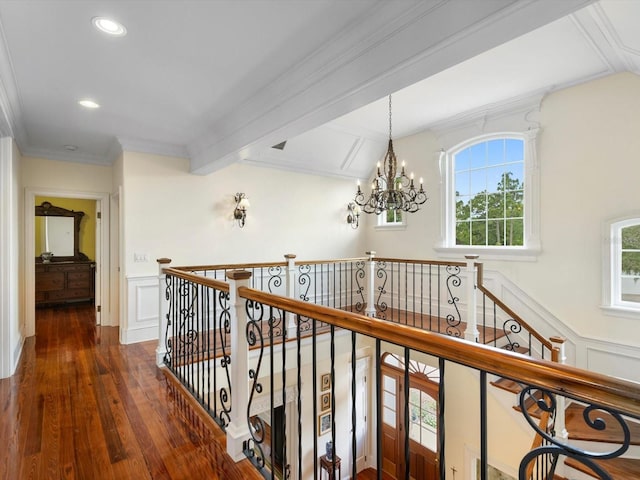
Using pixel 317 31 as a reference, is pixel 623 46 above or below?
above

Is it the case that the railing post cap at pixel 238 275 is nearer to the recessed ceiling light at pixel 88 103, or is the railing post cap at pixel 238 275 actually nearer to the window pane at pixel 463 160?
the recessed ceiling light at pixel 88 103

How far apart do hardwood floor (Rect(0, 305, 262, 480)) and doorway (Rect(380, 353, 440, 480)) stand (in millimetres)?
3648

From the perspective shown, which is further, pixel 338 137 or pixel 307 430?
pixel 338 137

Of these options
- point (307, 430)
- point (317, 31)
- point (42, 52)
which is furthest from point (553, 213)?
point (42, 52)

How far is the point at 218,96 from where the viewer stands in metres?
3.28

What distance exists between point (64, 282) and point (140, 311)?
3883 mm

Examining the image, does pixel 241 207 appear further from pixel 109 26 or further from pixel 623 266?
pixel 623 266

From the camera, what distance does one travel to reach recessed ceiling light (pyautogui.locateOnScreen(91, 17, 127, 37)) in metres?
2.17

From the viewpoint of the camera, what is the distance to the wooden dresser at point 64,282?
685 cm

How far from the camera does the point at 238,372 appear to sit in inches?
84.5

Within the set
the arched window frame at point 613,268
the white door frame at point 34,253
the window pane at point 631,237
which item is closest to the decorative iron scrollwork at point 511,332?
the arched window frame at point 613,268

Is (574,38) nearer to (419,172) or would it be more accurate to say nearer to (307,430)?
(419,172)

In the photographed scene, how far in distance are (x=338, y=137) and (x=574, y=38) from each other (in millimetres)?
3237

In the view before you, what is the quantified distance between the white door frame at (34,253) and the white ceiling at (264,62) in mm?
703
